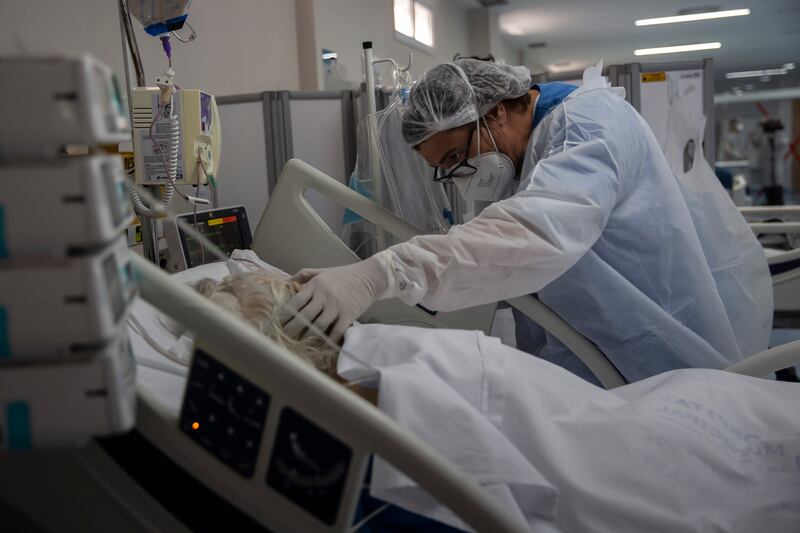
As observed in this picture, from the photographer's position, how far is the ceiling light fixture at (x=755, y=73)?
14.2 meters

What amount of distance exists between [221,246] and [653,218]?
51.5 inches

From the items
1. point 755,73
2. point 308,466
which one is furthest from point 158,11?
point 755,73

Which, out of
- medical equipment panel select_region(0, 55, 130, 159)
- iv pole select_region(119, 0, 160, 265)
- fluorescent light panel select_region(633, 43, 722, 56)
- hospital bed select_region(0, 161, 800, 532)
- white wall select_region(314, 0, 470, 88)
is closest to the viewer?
medical equipment panel select_region(0, 55, 130, 159)

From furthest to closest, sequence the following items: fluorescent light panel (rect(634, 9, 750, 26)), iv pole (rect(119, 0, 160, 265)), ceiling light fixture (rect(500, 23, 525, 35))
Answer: ceiling light fixture (rect(500, 23, 525, 35))
fluorescent light panel (rect(634, 9, 750, 26))
iv pole (rect(119, 0, 160, 265))

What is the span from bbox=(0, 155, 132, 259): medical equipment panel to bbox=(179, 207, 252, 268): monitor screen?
1358mm

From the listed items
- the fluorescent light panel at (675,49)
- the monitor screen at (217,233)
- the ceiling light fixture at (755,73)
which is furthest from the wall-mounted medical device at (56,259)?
the ceiling light fixture at (755,73)

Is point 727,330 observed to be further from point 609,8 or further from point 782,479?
point 609,8

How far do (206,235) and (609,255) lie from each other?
123 cm

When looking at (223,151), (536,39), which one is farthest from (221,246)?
(536,39)

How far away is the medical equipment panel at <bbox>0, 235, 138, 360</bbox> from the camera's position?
1.97 ft

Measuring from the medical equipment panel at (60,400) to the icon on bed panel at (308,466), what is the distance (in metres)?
0.19

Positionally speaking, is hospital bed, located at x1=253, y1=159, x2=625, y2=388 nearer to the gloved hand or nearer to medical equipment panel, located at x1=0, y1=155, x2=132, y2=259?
the gloved hand

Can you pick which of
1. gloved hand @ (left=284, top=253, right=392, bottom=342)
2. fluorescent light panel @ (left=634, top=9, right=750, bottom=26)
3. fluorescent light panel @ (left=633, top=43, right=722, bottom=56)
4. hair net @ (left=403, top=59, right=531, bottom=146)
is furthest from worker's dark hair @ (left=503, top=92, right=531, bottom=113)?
fluorescent light panel @ (left=633, top=43, right=722, bottom=56)

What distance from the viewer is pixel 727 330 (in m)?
1.65
